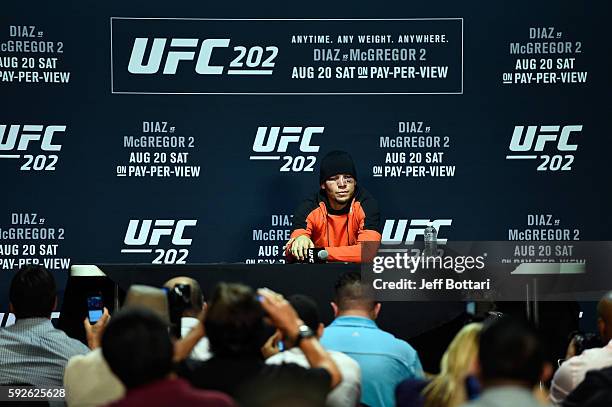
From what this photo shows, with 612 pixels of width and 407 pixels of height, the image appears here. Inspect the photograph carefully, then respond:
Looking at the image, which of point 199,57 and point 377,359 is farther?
point 199,57

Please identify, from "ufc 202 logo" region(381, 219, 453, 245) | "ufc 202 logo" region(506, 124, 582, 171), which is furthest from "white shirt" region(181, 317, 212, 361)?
"ufc 202 logo" region(506, 124, 582, 171)

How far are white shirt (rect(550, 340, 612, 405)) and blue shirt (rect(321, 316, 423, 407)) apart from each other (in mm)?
566

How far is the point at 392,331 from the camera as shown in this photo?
17.2 ft

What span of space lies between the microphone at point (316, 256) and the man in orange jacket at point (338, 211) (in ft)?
3.35

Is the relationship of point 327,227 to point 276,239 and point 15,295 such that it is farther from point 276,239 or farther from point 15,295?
point 15,295

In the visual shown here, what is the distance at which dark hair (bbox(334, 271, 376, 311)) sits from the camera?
169 inches

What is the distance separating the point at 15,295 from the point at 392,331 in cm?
193

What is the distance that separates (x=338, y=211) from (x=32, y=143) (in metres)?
2.52

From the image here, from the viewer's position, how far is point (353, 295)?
14.2 ft

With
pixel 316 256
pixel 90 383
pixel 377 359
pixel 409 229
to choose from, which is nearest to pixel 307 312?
pixel 377 359

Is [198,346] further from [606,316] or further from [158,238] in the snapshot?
→ [158,238]

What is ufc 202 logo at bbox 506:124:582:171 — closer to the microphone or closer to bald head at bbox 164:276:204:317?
the microphone

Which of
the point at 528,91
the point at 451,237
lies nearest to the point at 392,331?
the point at 451,237

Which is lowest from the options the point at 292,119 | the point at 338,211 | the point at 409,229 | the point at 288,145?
the point at 409,229
